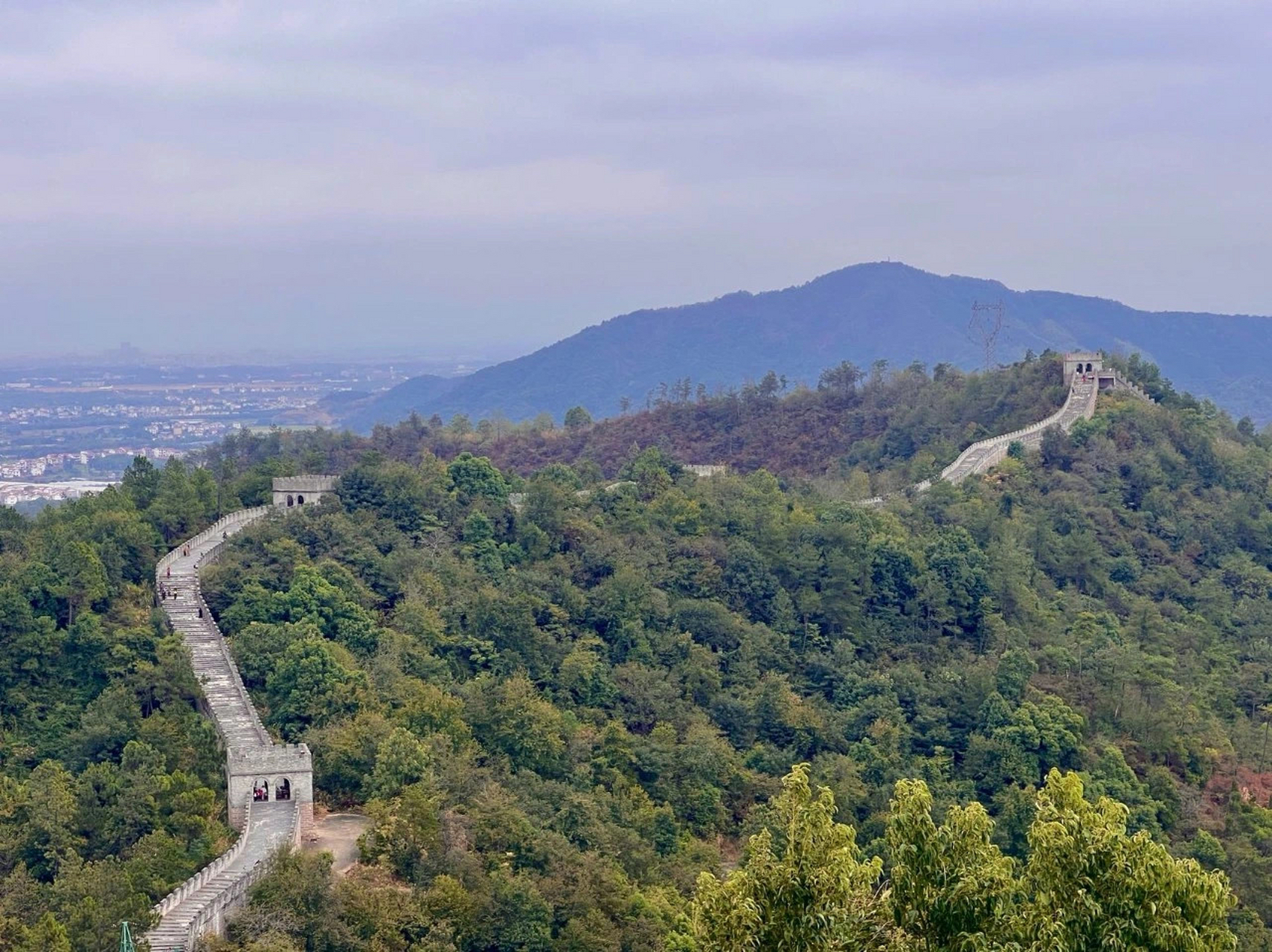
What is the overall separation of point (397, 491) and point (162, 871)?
2577cm

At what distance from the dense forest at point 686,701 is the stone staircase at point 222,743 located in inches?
21.4

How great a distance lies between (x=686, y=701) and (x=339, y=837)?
53.7 feet

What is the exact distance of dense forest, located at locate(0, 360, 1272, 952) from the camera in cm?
1653

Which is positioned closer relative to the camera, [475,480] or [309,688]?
[309,688]

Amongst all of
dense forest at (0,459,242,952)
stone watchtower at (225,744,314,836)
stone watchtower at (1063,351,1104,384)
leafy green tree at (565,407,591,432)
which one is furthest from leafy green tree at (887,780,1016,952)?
leafy green tree at (565,407,591,432)

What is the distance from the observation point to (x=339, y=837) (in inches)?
1233

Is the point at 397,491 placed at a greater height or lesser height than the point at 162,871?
greater

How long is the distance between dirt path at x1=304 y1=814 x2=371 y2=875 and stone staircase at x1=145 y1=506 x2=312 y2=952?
0.47 m

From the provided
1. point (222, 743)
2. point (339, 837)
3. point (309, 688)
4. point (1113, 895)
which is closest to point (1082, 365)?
point (309, 688)

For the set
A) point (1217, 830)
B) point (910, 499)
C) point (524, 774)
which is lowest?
point (1217, 830)

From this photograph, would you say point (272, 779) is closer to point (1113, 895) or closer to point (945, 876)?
point (945, 876)

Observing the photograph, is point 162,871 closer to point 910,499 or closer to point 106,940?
point 106,940

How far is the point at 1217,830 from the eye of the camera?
41938 mm

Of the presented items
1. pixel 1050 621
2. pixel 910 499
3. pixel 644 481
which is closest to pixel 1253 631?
pixel 1050 621
